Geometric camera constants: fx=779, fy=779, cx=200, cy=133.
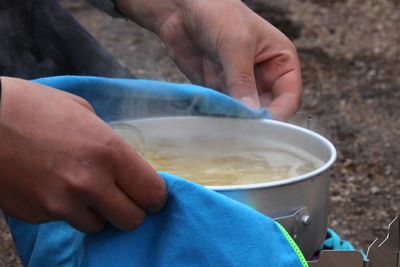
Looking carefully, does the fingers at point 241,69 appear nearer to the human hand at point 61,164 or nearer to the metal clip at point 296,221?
the metal clip at point 296,221

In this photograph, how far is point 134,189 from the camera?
2.83ft

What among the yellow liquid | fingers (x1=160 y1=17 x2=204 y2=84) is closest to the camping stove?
the yellow liquid

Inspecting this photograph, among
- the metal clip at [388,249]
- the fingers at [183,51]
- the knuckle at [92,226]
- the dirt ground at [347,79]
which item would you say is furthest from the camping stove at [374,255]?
the dirt ground at [347,79]

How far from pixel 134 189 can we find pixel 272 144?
0.39 m

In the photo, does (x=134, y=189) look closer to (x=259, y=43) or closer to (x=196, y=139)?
(x=196, y=139)

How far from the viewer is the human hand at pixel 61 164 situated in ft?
2.74

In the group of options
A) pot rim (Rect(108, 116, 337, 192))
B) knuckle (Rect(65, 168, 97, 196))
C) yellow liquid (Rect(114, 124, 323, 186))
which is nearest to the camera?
knuckle (Rect(65, 168, 97, 196))

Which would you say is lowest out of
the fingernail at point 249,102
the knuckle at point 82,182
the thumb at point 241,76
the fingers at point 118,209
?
the fingernail at point 249,102

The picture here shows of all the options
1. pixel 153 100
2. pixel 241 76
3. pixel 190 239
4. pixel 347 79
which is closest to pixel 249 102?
pixel 241 76

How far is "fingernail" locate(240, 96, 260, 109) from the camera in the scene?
1.28m

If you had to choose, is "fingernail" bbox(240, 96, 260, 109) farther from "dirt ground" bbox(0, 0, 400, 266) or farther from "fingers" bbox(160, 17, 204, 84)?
"dirt ground" bbox(0, 0, 400, 266)

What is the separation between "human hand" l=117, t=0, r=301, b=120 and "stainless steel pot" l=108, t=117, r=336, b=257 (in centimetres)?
8

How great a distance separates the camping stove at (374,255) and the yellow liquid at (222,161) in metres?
0.16

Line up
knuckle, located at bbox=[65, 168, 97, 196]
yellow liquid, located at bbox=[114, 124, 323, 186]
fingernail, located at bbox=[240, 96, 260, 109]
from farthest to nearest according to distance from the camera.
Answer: fingernail, located at bbox=[240, 96, 260, 109] → yellow liquid, located at bbox=[114, 124, 323, 186] → knuckle, located at bbox=[65, 168, 97, 196]
